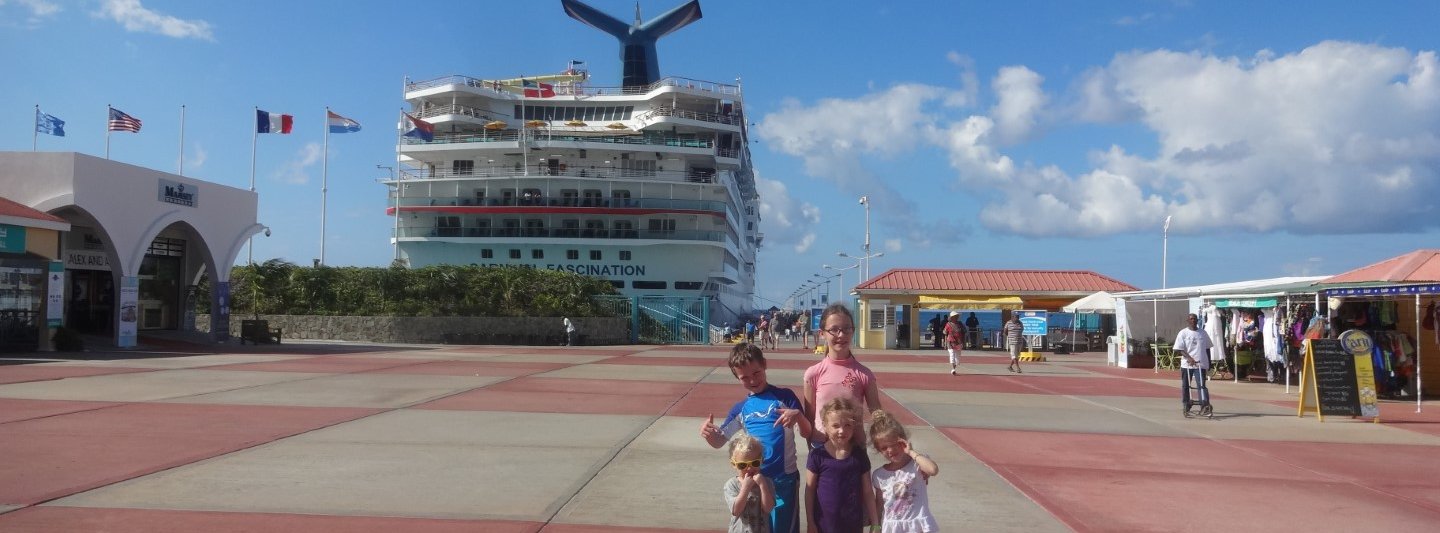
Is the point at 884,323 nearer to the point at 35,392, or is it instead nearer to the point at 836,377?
the point at 35,392

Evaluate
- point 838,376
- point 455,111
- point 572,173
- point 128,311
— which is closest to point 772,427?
point 838,376

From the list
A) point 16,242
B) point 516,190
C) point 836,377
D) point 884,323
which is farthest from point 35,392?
point 516,190

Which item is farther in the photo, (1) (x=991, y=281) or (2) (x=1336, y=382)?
(1) (x=991, y=281)

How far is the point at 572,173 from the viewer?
45844 millimetres

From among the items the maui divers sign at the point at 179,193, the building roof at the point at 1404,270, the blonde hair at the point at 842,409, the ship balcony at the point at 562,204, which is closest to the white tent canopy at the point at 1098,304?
the building roof at the point at 1404,270

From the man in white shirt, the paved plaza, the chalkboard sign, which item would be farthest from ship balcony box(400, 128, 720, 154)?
the chalkboard sign

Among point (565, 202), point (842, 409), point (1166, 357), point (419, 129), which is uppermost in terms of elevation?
point (419, 129)

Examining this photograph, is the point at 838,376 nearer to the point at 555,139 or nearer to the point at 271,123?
the point at 271,123

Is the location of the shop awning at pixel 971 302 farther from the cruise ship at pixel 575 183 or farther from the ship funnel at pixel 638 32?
the ship funnel at pixel 638 32

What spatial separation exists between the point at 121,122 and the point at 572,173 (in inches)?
812

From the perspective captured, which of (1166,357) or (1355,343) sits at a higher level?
(1355,343)

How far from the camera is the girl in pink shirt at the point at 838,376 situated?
15.8 ft

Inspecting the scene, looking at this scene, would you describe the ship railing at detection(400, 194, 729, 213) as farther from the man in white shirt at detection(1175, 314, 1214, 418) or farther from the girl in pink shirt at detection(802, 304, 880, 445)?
the girl in pink shirt at detection(802, 304, 880, 445)

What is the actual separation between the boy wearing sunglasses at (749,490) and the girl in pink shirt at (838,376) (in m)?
0.78
